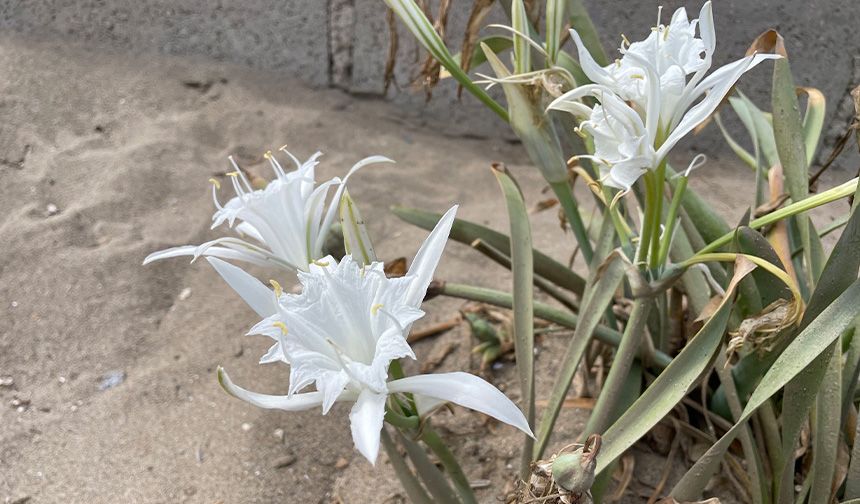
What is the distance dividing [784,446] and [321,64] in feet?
6.01

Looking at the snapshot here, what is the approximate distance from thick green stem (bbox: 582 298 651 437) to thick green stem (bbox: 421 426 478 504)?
0.17 metres

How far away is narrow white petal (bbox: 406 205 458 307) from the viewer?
2.23 ft

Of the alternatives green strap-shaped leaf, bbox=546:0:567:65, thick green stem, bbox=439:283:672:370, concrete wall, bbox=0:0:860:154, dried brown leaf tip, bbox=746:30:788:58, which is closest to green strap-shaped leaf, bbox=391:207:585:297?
thick green stem, bbox=439:283:672:370

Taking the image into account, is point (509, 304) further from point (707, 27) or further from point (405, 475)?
point (707, 27)

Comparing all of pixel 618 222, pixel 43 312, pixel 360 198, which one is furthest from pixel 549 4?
pixel 43 312

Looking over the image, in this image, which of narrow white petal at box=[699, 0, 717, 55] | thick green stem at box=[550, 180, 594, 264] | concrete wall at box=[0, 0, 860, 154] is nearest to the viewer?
narrow white petal at box=[699, 0, 717, 55]

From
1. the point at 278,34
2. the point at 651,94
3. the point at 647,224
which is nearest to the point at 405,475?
the point at 647,224

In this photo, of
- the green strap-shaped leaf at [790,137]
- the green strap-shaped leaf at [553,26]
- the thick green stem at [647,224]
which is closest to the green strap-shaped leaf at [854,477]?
the green strap-shaped leaf at [790,137]

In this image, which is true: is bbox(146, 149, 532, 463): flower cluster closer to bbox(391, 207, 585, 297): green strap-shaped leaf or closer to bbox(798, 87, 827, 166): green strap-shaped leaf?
bbox(391, 207, 585, 297): green strap-shaped leaf

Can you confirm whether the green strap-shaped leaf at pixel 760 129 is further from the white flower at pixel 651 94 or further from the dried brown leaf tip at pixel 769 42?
the white flower at pixel 651 94

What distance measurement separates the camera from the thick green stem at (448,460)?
78cm

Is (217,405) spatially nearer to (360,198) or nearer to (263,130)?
(360,198)

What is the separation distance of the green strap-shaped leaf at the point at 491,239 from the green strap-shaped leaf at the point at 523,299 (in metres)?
0.16

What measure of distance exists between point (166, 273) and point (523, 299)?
0.94 m
